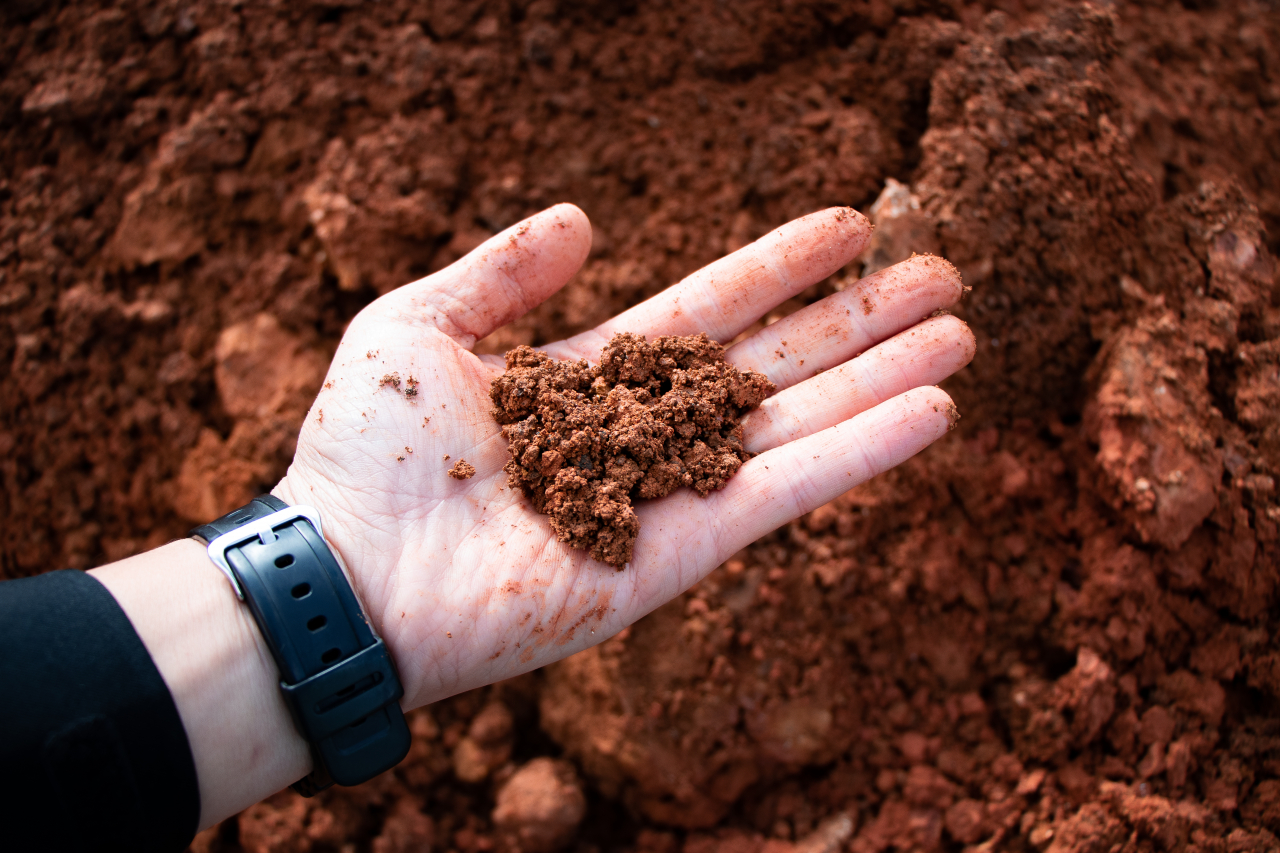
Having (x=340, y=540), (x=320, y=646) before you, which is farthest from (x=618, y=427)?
(x=320, y=646)

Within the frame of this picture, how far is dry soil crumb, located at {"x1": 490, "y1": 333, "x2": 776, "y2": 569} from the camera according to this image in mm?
1979

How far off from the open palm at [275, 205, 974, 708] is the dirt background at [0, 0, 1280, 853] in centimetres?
45

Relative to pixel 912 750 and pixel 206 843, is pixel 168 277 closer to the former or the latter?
pixel 206 843

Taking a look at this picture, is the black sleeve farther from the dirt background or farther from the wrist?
the dirt background

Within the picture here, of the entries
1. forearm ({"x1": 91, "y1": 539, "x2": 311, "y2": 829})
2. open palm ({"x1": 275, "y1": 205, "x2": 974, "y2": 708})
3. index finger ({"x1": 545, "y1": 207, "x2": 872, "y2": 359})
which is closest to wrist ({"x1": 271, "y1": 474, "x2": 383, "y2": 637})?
open palm ({"x1": 275, "y1": 205, "x2": 974, "y2": 708})

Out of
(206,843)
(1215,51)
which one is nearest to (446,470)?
(206,843)

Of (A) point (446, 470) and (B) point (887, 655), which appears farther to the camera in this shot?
(B) point (887, 655)

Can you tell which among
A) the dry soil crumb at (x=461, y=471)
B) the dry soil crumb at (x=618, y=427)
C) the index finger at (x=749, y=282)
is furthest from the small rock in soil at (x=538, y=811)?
the index finger at (x=749, y=282)

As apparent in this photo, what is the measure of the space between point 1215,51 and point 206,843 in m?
4.67

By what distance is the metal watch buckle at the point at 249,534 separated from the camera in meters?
1.78

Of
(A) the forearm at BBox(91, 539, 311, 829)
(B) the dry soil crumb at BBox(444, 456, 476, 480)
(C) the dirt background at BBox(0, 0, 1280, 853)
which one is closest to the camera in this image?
(A) the forearm at BBox(91, 539, 311, 829)

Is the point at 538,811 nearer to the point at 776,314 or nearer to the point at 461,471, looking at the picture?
the point at 461,471

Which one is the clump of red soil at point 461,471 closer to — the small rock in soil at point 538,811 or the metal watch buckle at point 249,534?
the metal watch buckle at point 249,534

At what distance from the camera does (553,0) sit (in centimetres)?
301
